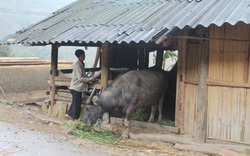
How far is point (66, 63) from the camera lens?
671 inches

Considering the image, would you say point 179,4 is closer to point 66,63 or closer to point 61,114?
point 61,114

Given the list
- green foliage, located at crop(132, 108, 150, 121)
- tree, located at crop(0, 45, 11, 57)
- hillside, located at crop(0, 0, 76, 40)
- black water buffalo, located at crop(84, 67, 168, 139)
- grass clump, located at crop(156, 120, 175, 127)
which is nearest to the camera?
black water buffalo, located at crop(84, 67, 168, 139)

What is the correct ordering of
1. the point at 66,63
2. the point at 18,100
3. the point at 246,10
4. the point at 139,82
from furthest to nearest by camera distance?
the point at 66,63
the point at 18,100
the point at 139,82
the point at 246,10

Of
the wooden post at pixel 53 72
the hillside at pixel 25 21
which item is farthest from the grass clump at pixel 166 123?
the hillside at pixel 25 21

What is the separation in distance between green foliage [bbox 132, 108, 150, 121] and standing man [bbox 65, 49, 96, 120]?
163cm

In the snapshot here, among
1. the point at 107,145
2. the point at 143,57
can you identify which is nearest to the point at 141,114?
the point at 107,145

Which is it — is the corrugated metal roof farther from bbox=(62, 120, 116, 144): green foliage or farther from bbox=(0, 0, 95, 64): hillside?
bbox=(0, 0, 95, 64): hillside

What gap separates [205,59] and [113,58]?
5270 millimetres

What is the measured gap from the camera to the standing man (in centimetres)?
924

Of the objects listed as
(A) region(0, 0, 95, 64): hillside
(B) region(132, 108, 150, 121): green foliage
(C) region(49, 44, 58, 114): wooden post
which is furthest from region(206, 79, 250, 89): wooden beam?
(A) region(0, 0, 95, 64): hillside

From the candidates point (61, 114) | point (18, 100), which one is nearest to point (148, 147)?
point (61, 114)

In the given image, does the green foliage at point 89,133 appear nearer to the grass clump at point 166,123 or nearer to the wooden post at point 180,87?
the grass clump at point 166,123

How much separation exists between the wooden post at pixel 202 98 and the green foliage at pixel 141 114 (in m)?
2.45

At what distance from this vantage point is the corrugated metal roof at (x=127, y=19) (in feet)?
21.0
